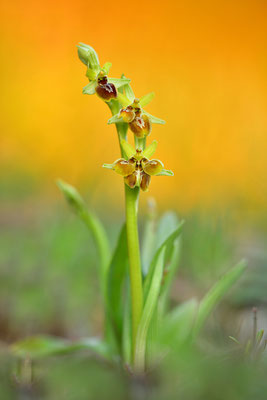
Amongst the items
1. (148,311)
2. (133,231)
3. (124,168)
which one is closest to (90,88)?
(124,168)

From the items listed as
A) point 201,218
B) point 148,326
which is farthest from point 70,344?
point 201,218

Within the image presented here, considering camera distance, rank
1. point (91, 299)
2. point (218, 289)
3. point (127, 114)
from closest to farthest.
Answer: point (127, 114) < point (218, 289) < point (91, 299)

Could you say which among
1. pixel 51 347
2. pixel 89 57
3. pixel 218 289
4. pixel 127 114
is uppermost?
pixel 89 57

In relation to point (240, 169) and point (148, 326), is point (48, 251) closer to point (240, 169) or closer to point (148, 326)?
point (148, 326)

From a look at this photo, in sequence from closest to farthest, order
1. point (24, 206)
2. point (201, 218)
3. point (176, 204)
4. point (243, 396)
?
point (243, 396) → point (201, 218) → point (24, 206) → point (176, 204)

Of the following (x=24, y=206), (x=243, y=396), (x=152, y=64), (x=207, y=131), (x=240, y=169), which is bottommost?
(x=243, y=396)

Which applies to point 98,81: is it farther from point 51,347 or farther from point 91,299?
point 91,299

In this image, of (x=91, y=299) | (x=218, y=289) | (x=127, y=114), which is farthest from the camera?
(x=91, y=299)
